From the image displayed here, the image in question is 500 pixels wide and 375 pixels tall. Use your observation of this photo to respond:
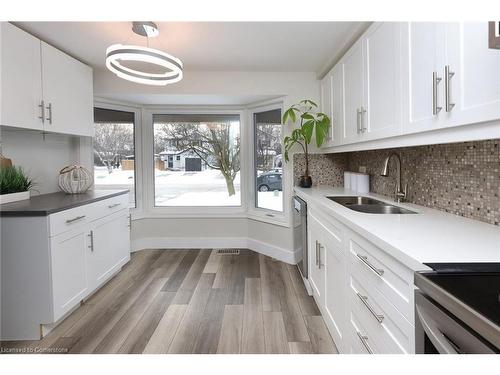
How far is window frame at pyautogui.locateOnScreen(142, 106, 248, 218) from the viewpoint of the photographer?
4.07m

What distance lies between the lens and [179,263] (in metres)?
3.50

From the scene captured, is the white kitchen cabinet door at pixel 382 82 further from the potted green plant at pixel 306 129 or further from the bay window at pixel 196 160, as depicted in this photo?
the bay window at pixel 196 160

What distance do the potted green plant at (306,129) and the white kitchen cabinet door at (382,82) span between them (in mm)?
862

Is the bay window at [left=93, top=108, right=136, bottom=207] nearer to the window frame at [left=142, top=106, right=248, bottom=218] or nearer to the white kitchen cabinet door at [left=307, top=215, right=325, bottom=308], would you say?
the window frame at [left=142, top=106, right=248, bottom=218]

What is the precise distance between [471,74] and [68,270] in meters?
2.67

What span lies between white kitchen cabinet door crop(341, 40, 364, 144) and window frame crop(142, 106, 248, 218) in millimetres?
1759

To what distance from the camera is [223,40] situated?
8.55 ft

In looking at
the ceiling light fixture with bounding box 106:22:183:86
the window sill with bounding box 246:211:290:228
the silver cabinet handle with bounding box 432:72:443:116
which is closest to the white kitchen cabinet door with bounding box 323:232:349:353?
the silver cabinet handle with bounding box 432:72:443:116

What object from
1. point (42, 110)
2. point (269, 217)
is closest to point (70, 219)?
point (42, 110)

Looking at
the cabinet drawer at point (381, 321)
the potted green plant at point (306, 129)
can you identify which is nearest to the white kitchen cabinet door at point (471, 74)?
the cabinet drawer at point (381, 321)

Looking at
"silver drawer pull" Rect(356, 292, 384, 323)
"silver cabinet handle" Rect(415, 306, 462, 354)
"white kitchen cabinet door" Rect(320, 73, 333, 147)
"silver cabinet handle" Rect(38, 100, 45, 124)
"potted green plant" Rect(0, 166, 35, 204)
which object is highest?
"white kitchen cabinet door" Rect(320, 73, 333, 147)

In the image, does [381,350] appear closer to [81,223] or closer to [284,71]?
[81,223]

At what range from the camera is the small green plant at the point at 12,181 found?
2324 millimetres
